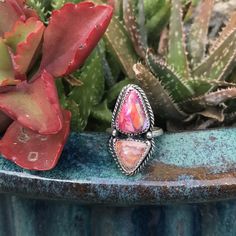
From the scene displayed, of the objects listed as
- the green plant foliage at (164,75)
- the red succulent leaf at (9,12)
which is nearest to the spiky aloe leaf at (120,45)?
the green plant foliage at (164,75)

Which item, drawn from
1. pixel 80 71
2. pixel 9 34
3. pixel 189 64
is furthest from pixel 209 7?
pixel 9 34

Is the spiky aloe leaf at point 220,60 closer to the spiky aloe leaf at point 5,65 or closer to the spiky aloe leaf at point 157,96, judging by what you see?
the spiky aloe leaf at point 157,96

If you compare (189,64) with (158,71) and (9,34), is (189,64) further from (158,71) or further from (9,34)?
(9,34)

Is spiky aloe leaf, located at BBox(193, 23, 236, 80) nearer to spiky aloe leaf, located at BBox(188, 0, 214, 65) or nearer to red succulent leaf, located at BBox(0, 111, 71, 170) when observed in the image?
spiky aloe leaf, located at BBox(188, 0, 214, 65)

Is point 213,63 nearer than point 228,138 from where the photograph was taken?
No

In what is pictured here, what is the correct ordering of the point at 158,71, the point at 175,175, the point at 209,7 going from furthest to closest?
the point at 209,7, the point at 158,71, the point at 175,175

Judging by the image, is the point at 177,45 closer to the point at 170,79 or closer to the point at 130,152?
the point at 170,79
